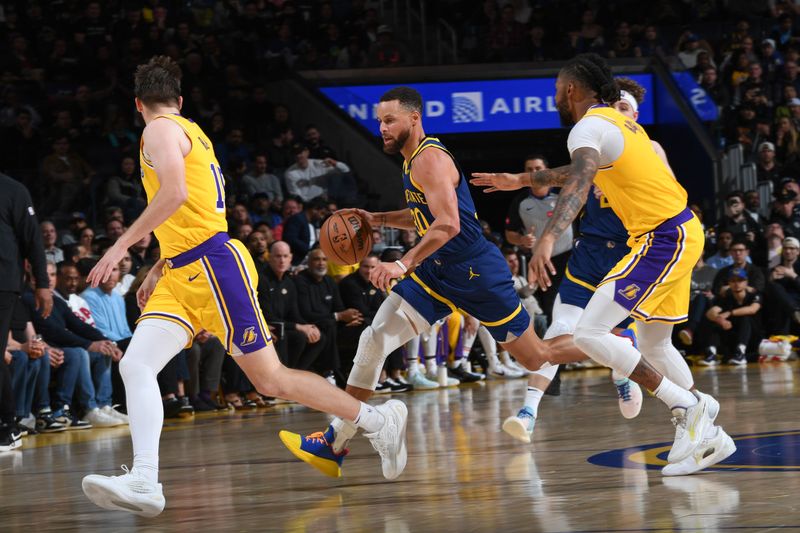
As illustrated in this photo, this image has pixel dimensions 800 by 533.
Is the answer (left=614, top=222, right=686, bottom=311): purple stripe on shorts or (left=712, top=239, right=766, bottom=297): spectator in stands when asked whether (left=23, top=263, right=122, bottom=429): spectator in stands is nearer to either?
(left=614, top=222, right=686, bottom=311): purple stripe on shorts

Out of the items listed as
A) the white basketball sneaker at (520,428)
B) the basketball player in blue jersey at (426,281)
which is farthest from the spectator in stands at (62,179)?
the white basketball sneaker at (520,428)

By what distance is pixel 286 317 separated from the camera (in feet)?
35.6

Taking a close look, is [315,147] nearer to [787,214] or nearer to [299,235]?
[299,235]

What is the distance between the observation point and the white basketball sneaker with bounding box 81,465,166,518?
445 centimetres

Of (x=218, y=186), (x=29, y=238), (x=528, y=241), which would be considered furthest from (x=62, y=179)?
(x=218, y=186)

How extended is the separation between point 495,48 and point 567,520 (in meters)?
15.0

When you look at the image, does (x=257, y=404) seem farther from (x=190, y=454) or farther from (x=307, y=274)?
(x=190, y=454)

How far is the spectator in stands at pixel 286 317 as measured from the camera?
34.7ft

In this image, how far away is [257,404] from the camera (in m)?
10.5

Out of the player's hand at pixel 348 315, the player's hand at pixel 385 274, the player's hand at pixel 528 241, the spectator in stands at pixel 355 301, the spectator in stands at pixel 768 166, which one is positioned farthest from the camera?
the spectator in stands at pixel 768 166

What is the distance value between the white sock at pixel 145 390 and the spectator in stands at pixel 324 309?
6110 mm

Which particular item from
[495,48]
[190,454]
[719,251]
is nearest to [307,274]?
[190,454]

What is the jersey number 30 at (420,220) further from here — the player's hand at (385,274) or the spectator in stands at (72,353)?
the spectator in stands at (72,353)

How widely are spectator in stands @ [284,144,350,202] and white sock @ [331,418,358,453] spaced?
921 cm
